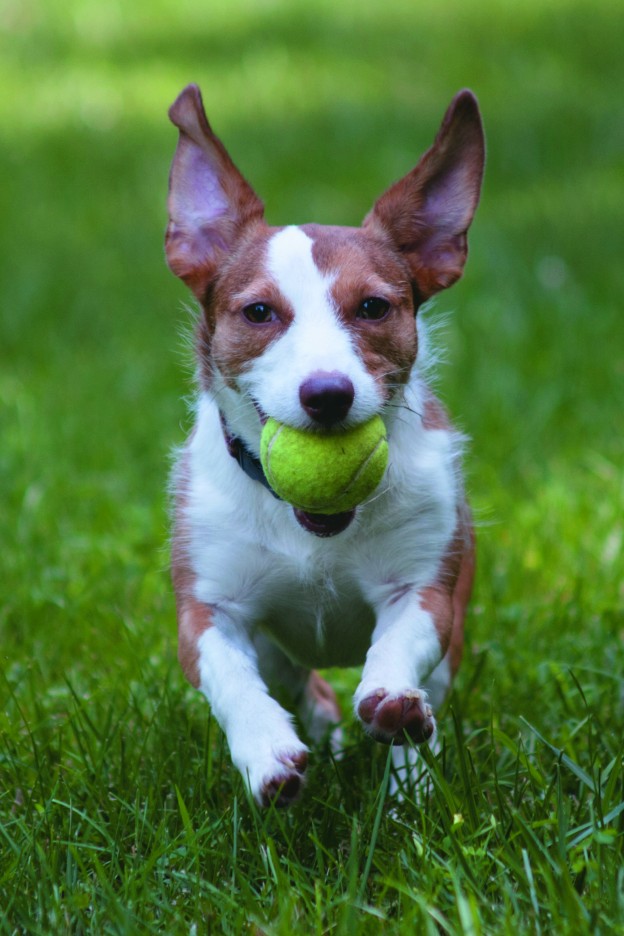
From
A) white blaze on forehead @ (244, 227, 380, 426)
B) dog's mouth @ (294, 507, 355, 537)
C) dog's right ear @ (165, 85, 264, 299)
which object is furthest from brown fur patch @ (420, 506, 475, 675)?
dog's right ear @ (165, 85, 264, 299)

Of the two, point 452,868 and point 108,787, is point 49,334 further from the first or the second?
point 452,868

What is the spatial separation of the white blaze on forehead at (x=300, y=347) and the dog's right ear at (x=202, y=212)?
0.24 metres

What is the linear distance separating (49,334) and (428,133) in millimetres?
3802

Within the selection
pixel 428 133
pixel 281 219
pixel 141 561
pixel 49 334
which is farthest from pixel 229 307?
pixel 428 133

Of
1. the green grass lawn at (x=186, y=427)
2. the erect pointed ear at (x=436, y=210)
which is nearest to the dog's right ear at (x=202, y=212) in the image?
the erect pointed ear at (x=436, y=210)

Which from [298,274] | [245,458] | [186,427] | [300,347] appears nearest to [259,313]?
[298,274]

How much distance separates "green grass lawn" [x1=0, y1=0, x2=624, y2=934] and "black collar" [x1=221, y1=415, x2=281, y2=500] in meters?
0.67

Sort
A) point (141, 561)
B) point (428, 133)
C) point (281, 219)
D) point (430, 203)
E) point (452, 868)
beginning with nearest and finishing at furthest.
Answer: point (452, 868), point (430, 203), point (141, 561), point (281, 219), point (428, 133)

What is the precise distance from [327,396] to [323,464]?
6.4 inches

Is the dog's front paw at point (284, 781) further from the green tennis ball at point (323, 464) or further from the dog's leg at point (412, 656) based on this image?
the green tennis ball at point (323, 464)

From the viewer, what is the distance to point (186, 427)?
5965 mm

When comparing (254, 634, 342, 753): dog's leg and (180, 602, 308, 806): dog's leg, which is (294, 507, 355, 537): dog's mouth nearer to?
(180, 602, 308, 806): dog's leg

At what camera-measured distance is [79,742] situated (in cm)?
325

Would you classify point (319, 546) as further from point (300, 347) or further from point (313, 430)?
point (300, 347)
